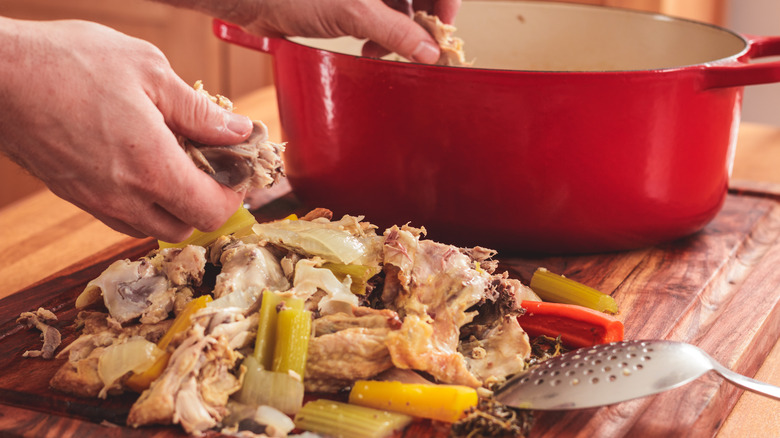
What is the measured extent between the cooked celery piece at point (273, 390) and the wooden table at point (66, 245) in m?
0.30

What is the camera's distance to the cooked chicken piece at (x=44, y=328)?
1.37m

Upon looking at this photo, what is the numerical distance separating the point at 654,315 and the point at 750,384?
0.33 m

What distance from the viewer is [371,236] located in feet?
4.96

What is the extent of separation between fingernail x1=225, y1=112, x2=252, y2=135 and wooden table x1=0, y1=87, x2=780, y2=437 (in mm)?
524

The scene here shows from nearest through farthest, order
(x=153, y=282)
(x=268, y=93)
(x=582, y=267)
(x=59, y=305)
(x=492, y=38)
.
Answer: (x=153, y=282) → (x=59, y=305) → (x=582, y=267) → (x=492, y=38) → (x=268, y=93)

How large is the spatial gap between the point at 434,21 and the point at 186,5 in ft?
1.97

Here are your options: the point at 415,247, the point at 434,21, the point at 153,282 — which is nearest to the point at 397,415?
the point at 415,247

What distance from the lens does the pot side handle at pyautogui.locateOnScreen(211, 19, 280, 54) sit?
199cm

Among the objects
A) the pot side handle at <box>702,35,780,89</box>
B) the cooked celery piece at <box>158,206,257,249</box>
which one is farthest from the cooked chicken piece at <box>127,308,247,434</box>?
the pot side handle at <box>702,35,780,89</box>

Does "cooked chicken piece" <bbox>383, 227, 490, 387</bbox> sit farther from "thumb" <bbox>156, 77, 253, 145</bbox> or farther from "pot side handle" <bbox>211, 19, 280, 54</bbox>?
"pot side handle" <bbox>211, 19, 280, 54</bbox>

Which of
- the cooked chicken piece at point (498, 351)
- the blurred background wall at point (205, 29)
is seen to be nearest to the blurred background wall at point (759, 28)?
the blurred background wall at point (205, 29)

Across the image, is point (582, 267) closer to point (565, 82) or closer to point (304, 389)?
point (565, 82)

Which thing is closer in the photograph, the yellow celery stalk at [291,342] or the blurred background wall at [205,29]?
the yellow celery stalk at [291,342]

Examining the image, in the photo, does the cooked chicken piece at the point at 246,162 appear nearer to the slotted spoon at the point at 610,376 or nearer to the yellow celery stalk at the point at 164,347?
the yellow celery stalk at the point at 164,347
